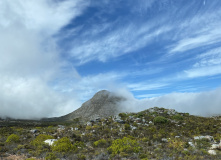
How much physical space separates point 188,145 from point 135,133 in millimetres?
8725

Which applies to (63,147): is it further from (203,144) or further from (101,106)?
(101,106)

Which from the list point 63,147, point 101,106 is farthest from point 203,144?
point 101,106

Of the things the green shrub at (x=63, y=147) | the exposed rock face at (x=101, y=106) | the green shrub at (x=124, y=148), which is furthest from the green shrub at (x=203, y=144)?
the exposed rock face at (x=101, y=106)

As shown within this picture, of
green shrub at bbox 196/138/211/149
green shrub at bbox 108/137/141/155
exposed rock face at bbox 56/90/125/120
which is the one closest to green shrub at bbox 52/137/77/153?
green shrub at bbox 108/137/141/155

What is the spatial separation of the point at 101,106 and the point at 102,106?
158 cm

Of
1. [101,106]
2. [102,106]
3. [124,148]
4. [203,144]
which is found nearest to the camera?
[124,148]

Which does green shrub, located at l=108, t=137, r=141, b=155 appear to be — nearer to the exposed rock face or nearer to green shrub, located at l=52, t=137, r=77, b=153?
green shrub, located at l=52, t=137, r=77, b=153

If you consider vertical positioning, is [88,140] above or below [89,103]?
below

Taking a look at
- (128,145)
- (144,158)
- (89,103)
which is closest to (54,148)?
(128,145)

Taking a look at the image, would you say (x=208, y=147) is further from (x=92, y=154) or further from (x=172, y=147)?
(x=92, y=154)

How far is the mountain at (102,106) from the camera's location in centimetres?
14688

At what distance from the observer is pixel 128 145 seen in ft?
54.6

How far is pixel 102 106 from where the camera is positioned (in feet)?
522

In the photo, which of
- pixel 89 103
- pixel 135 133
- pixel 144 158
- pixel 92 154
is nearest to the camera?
pixel 144 158
